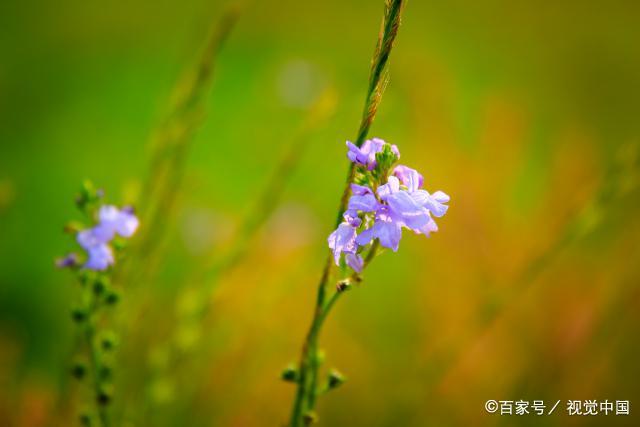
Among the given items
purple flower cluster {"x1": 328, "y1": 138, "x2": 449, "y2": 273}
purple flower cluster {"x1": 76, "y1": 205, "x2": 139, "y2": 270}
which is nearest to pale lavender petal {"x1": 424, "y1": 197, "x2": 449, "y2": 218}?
purple flower cluster {"x1": 328, "y1": 138, "x2": 449, "y2": 273}

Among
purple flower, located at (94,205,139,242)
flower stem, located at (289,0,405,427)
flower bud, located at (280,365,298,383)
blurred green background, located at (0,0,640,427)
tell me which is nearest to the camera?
flower stem, located at (289,0,405,427)

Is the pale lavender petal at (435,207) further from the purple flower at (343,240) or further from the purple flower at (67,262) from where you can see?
the purple flower at (67,262)

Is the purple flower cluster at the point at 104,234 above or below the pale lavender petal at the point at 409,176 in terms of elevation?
below

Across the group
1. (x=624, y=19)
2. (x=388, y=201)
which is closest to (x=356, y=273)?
(x=388, y=201)

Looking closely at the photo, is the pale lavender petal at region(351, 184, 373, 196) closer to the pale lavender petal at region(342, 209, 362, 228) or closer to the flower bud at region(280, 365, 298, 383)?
the pale lavender petal at region(342, 209, 362, 228)

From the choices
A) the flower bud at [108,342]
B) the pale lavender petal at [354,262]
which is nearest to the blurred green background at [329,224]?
the flower bud at [108,342]

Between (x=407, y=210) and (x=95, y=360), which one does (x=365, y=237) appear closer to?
(x=407, y=210)

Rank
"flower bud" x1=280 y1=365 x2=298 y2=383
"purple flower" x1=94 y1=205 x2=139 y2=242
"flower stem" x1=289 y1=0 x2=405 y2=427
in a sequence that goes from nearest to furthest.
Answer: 1. "flower stem" x1=289 y1=0 x2=405 y2=427
2. "flower bud" x1=280 y1=365 x2=298 y2=383
3. "purple flower" x1=94 y1=205 x2=139 y2=242
